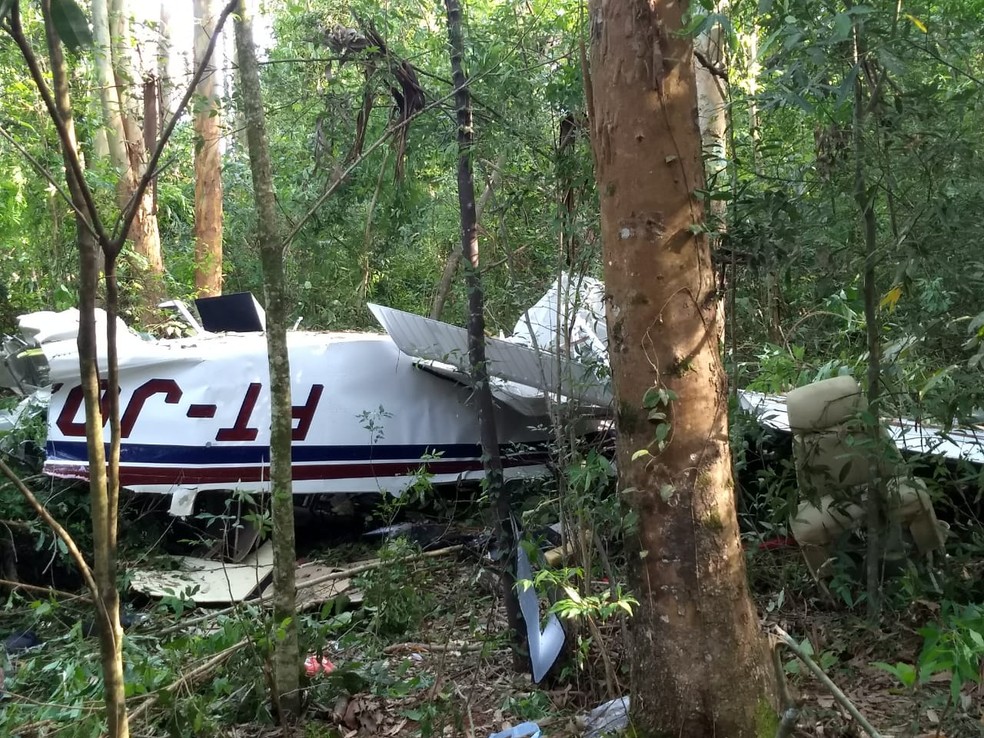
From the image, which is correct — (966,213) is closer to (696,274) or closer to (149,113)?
(696,274)

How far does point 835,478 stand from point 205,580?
436cm

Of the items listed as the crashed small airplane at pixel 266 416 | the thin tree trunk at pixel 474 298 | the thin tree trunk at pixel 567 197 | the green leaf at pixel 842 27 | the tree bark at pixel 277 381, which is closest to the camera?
the green leaf at pixel 842 27

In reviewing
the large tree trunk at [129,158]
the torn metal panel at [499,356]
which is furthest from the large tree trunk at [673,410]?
the large tree trunk at [129,158]

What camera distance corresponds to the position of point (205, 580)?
19.5 ft

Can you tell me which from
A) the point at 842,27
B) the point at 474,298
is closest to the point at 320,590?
the point at 474,298

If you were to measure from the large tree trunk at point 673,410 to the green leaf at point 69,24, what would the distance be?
5.93ft

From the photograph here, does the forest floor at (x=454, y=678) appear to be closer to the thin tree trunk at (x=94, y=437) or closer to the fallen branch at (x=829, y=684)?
the fallen branch at (x=829, y=684)

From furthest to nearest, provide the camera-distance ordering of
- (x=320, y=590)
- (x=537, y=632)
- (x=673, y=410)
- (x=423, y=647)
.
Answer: (x=320, y=590), (x=423, y=647), (x=537, y=632), (x=673, y=410)

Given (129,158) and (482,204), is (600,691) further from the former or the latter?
(129,158)

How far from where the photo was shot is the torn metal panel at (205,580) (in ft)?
18.4

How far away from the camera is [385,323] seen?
5.66m

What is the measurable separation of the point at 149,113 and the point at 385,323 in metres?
7.14

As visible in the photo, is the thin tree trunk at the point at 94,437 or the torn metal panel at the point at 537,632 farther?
the torn metal panel at the point at 537,632

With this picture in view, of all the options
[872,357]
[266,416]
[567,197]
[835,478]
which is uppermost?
[567,197]
